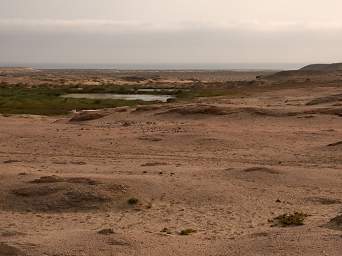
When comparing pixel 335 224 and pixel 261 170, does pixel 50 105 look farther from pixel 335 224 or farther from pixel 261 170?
pixel 335 224

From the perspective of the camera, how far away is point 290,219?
15.1 meters

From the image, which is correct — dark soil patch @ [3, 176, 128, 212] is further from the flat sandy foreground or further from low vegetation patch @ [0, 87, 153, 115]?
low vegetation patch @ [0, 87, 153, 115]

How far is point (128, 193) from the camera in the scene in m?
18.3

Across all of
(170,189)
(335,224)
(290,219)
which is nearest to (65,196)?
(170,189)

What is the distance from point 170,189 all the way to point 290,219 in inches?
197

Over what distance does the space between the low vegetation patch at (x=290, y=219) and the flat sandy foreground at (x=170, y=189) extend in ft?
0.80

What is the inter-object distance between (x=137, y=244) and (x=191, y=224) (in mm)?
2864

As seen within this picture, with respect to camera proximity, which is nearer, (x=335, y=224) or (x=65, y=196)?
(x=335, y=224)

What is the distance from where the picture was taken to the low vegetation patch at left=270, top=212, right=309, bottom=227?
587 inches

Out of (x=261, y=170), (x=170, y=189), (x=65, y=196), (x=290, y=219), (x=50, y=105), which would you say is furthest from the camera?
(x=50, y=105)

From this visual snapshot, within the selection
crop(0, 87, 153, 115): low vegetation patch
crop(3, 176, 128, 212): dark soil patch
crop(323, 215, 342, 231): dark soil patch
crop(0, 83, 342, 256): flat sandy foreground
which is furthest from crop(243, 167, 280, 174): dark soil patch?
crop(0, 87, 153, 115): low vegetation patch

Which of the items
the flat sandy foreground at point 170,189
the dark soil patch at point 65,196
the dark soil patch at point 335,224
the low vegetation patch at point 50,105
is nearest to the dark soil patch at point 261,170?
the flat sandy foreground at point 170,189

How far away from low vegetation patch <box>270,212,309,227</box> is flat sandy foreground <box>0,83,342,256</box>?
0.24 meters

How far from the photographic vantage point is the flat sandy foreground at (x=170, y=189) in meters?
13.1
